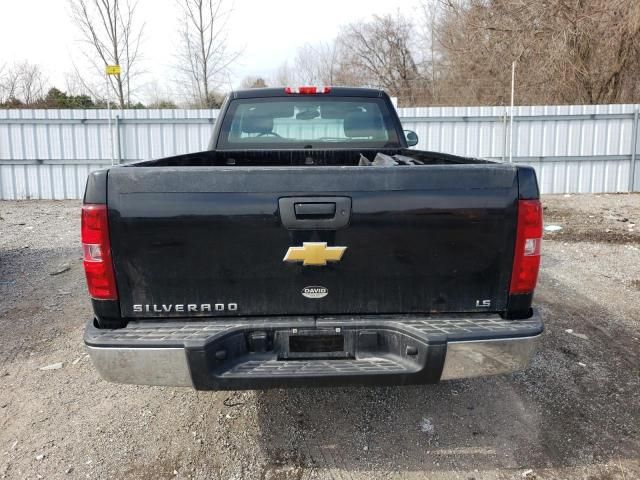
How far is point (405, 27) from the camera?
29.7 m

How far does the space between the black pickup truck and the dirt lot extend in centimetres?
75

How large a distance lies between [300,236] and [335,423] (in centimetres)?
144

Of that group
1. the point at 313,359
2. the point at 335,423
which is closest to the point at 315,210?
the point at 313,359

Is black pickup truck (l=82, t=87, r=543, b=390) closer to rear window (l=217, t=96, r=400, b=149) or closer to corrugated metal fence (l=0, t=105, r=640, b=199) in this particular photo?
Result: rear window (l=217, t=96, r=400, b=149)

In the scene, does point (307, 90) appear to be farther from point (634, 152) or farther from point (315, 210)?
point (634, 152)

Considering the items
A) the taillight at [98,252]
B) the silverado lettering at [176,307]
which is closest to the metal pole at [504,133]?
the silverado lettering at [176,307]

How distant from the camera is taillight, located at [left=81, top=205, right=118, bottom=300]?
2227mm

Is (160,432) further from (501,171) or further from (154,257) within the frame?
(501,171)

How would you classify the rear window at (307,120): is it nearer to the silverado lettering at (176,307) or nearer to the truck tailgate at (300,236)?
the truck tailgate at (300,236)

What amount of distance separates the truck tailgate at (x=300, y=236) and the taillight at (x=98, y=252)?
0.04m

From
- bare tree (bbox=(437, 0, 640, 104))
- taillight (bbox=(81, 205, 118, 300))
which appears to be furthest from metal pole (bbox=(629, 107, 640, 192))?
taillight (bbox=(81, 205, 118, 300))

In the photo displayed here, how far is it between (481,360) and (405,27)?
3069cm

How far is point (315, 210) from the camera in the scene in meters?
2.25

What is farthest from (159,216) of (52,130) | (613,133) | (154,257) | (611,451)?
(613,133)
